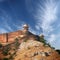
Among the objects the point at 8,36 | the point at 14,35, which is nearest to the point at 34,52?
the point at 14,35

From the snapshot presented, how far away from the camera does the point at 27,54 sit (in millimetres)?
49938

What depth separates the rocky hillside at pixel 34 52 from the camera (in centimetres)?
4878

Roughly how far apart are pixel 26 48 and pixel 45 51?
5566mm

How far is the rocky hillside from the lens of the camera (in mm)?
48775

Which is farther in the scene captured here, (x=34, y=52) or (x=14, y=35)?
(x=14, y=35)

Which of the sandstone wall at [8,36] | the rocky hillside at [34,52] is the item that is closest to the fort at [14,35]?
the sandstone wall at [8,36]

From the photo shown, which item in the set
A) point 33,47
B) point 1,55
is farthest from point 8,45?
point 33,47

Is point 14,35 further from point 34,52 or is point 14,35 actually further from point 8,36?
point 34,52

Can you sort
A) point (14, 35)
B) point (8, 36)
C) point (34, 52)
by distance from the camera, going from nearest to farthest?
1. point (34, 52)
2. point (14, 35)
3. point (8, 36)

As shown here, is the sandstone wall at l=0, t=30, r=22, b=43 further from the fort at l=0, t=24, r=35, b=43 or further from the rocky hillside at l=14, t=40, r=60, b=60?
the rocky hillside at l=14, t=40, r=60, b=60

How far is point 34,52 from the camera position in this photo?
50.0 meters

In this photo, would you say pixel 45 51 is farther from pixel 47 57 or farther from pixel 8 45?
pixel 8 45

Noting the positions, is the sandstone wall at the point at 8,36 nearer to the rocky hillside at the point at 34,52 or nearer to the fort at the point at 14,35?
the fort at the point at 14,35

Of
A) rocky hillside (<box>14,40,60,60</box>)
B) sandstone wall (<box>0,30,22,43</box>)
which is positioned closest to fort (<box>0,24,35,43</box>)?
sandstone wall (<box>0,30,22,43</box>)
